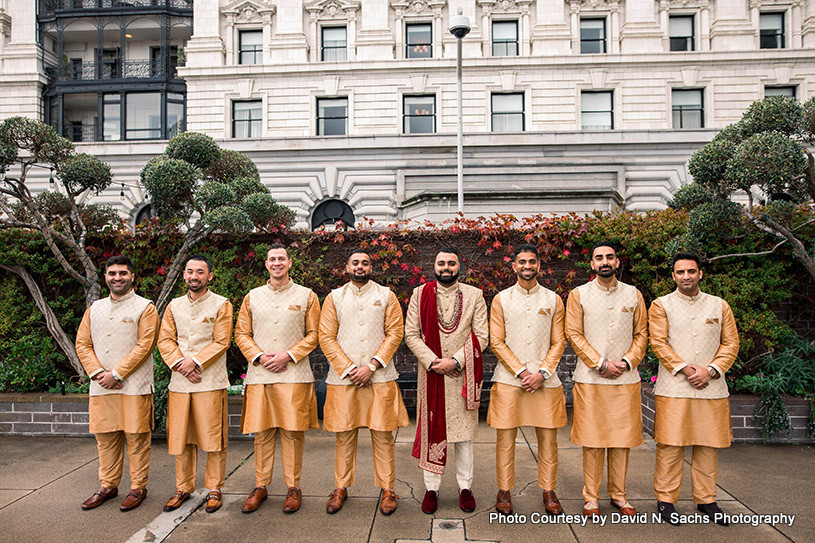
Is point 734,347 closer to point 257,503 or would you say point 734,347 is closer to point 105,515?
point 257,503

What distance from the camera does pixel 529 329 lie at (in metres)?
4.27

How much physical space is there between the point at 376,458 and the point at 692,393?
2668 mm

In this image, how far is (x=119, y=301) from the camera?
452 cm

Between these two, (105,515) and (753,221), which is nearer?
(105,515)

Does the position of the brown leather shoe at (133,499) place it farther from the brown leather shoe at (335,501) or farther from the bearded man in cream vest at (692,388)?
the bearded man in cream vest at (692,388)

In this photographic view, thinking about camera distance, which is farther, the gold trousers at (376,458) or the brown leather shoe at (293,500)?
the gold trousers at (376,458)

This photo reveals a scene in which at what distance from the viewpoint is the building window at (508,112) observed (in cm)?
2022

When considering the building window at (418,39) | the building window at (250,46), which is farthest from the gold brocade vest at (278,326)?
the building window at (250,46)

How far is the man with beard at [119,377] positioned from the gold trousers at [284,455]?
100cm

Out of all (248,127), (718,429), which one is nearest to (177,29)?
(248,127)

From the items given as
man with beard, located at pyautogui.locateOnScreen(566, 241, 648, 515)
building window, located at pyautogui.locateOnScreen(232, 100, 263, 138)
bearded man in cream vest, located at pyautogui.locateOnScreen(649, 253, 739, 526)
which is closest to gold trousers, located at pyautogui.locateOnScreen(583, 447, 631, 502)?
man with beard, located at pyautogui.locateOnScreen(566, 241, 648, 515)

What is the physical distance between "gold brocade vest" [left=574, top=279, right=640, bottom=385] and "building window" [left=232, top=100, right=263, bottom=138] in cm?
1925

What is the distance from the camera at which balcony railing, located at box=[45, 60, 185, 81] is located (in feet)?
76.2

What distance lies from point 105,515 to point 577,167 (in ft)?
61.9
